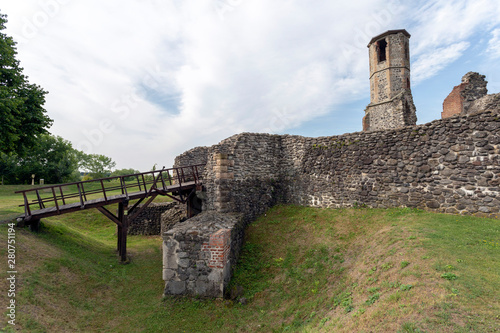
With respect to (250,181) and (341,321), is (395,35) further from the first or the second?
(341,321)

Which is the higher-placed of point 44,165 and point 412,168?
point 44,165

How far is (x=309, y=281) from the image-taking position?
24.0ft

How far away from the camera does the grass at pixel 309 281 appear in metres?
4.04

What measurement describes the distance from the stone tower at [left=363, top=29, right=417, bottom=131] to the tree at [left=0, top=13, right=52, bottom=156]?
25.5m

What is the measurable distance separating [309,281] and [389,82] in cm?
2318

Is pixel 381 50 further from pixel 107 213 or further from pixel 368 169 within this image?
pixel 107 213

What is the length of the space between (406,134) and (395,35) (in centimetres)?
1995

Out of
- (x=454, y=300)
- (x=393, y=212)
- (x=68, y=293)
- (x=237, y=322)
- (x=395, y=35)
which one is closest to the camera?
(x=454, y=300)

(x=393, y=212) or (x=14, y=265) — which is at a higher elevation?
(x=393, y=212)

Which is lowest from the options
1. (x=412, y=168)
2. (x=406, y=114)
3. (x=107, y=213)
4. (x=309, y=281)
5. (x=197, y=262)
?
(x=309, y=281)

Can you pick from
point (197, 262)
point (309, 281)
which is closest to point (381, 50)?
point (309, 281)

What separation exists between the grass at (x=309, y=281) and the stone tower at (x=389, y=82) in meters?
16.6

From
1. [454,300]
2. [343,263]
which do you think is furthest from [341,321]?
[343,263]

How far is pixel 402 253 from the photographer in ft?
19.4
